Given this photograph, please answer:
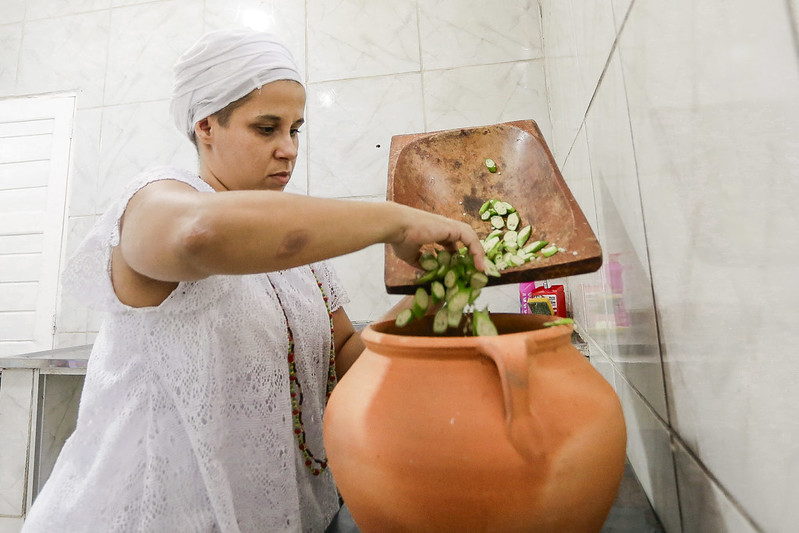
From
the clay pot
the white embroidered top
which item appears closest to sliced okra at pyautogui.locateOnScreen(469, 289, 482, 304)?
the clay pot

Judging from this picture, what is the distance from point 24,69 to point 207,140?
6.67 feet

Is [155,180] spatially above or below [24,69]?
below

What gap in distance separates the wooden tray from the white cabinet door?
2.01 metres

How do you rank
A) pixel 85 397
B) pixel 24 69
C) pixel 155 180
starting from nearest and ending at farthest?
pixel 155 180, pixel 85 397, pixel 24 69

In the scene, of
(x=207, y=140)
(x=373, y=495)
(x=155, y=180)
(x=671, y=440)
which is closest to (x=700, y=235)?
(x=671, y=440)

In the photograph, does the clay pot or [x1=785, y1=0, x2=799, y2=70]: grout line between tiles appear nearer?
[x1=785, y1=0, x2=799, y2=70]: grout line between tiles

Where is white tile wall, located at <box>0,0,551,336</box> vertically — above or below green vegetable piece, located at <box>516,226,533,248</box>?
above

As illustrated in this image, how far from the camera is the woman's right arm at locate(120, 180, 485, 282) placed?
0.47 metres

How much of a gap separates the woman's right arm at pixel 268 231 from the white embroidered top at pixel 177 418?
0.17 meters

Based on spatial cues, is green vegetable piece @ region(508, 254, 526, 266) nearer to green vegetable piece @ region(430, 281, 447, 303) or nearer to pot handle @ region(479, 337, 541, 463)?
green vegetable piece @ region(430, 281, 447, 303)

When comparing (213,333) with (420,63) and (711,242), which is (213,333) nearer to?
(711,242)

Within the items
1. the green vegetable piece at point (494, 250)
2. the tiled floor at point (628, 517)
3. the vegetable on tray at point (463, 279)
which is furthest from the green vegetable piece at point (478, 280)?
the tiled floor at point (628, 517)

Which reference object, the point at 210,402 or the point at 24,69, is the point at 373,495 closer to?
the point at 210,402

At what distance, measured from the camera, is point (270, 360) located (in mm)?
789
